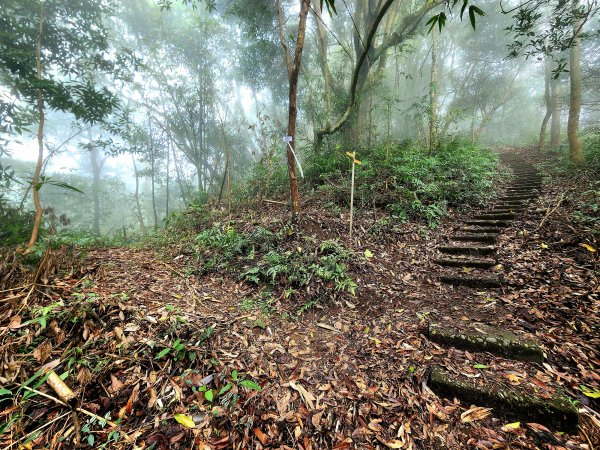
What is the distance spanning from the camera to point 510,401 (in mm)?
1853

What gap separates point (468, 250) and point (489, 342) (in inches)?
82.3

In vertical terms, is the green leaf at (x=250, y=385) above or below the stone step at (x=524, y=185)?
below

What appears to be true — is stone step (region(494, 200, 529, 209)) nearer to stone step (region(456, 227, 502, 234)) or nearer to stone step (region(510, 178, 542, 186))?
stone step (region(456, 227, 502, 234))

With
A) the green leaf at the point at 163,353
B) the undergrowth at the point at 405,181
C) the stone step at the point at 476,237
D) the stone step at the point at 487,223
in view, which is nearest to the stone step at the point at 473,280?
the stone step at the point at 476,237

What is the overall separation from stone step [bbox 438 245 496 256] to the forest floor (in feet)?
1.05

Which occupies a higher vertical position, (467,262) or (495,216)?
(495,216)

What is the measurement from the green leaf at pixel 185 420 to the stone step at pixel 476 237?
4735 millimetres

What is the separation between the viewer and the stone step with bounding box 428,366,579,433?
5.64 feet

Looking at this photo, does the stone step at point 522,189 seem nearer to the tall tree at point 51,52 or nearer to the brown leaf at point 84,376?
the brown leaf at point 84,376

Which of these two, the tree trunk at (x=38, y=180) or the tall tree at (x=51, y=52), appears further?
the tall tree at (x=51, y=52)

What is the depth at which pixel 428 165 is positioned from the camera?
6.59m

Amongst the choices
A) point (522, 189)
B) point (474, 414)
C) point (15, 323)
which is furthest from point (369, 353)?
point (522, 189)

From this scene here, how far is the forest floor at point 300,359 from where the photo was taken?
1.70 metres

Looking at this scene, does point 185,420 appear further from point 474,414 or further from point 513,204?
point 513,204
